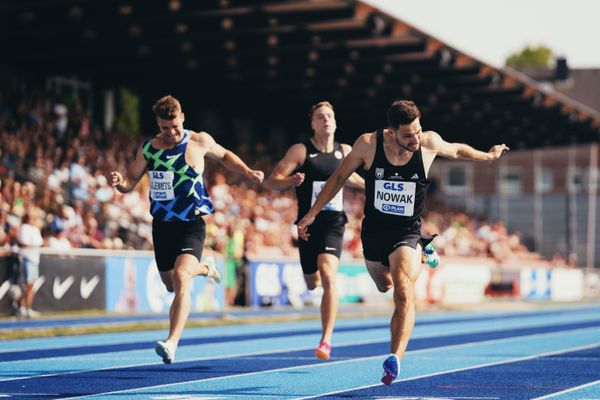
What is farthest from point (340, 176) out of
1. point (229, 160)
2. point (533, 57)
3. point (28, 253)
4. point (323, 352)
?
point (533, 57)

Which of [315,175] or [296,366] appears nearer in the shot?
[315,175]

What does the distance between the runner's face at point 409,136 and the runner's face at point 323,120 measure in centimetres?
243

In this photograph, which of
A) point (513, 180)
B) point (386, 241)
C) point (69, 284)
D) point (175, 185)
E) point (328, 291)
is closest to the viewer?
point (386, 241)

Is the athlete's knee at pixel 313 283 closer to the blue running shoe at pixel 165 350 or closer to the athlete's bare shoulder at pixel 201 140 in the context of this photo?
the athlete's bare shoulder at pixel 201 140

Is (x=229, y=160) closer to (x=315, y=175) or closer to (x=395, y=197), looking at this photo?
(x=315, y=175)

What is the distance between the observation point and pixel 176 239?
10.2 m

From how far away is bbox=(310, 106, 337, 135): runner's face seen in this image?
11273mm

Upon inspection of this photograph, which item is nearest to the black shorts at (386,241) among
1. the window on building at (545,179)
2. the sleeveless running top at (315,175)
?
the sleeveless running top at (315,175)

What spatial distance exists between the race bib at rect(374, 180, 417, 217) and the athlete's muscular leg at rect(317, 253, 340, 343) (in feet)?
6.56

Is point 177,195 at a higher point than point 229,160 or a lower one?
lower

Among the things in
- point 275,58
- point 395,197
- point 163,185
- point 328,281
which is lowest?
point 328,281

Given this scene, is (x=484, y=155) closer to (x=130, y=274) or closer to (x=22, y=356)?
(x=22, y=356)

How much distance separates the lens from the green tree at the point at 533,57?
100812 millimetres

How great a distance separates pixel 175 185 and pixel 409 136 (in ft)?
7.37
